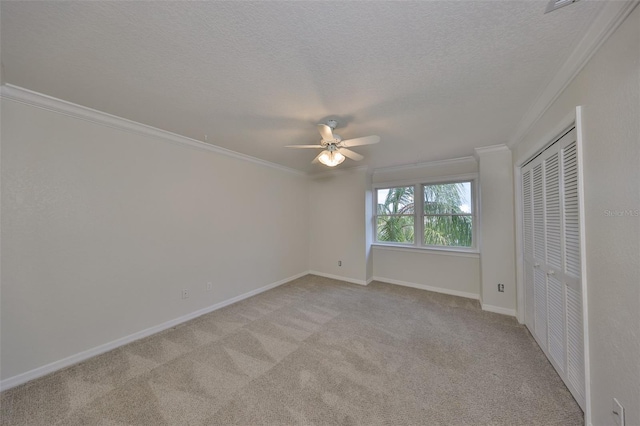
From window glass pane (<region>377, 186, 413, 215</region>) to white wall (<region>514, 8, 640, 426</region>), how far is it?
2.95m

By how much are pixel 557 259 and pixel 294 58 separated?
2.59 m

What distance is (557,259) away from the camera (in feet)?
6.03

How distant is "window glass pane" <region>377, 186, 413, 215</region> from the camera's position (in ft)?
14.2

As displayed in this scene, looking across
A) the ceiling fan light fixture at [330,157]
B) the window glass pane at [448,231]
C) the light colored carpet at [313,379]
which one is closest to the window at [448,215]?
the window glass pane at [448,231]

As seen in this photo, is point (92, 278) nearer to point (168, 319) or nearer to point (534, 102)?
point (168, 319)

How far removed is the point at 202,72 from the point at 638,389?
2934 mm

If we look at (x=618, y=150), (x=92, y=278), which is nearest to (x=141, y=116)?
(x=92, y=278)

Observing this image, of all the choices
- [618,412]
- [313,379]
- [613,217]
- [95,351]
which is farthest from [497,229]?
[95,351]

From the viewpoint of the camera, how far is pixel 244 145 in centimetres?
310

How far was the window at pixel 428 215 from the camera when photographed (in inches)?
151

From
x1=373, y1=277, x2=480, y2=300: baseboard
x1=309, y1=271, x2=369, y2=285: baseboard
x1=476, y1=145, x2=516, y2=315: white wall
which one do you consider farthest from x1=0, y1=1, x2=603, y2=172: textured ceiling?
x1=309, y1=271, x2=369, y2=285: baseboard

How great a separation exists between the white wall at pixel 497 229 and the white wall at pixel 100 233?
12.2ft

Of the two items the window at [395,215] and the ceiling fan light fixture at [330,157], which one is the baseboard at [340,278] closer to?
the window at [395,215]

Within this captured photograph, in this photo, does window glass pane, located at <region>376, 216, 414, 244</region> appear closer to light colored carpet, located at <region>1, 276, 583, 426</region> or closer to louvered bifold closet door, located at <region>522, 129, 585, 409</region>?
light colored carpet, located at <region>1, 276, 583, 426</region>
